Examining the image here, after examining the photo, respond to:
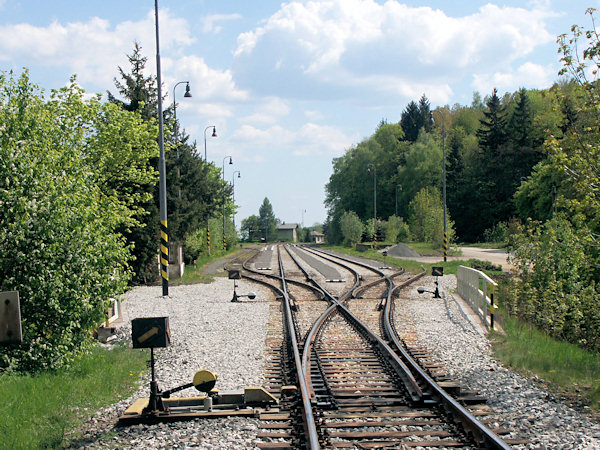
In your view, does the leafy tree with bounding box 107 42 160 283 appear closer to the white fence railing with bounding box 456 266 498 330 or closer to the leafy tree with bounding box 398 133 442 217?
the white fence railing with bounding box 456 266 498 330

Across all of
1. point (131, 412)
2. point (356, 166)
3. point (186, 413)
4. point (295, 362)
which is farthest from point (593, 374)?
point (356, 166)

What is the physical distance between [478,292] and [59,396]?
11997 millimetres

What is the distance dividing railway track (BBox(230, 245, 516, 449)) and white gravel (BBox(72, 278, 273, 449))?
0.39 metres

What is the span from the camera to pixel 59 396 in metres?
8.38

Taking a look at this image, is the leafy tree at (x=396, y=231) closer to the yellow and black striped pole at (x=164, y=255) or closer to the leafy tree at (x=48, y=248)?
the yellow and black striped pole at (x=164, y=255)

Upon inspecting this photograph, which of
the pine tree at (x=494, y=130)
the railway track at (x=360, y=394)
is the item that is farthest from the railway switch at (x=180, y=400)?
the pine tree at (x=494, y=130)

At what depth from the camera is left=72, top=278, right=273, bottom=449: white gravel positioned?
6813mm

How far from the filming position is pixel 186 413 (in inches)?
300

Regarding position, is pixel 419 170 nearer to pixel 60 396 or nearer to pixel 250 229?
pixel 60 396

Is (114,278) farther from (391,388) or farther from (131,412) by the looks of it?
(391,388)

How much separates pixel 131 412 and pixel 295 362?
331 cm

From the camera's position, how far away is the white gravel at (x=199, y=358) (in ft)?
22.4

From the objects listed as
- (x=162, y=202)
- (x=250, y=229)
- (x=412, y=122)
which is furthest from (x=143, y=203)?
(x=250, y=229)

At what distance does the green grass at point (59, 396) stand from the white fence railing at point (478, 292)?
8145mm
